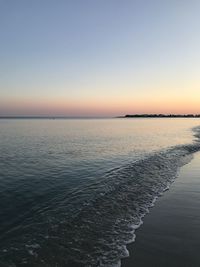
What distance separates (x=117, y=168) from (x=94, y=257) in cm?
1331

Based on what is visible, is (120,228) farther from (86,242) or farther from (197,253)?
(197,253)

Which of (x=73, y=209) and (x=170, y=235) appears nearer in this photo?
(x=170, y=235)

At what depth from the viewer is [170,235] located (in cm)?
852

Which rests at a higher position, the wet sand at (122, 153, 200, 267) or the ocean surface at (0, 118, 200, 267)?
the wet sand at (122, 153, 200, 267)

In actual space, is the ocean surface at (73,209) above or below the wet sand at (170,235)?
below

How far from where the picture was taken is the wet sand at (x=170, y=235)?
7.03m

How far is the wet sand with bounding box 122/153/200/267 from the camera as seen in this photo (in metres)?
7.03

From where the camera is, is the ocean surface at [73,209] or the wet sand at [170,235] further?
the ocean surface at [73,209]

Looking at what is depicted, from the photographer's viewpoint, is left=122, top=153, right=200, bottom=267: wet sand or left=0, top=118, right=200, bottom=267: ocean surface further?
left=0, top=118, right=200, bottom=267: ocean surface

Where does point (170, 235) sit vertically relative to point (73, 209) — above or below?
above

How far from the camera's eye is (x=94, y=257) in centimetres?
740

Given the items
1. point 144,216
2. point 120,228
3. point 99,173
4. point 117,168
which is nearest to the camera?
point 120,228

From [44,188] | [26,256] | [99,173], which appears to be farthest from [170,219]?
[99,173]

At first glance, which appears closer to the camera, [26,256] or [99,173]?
[26,256]
